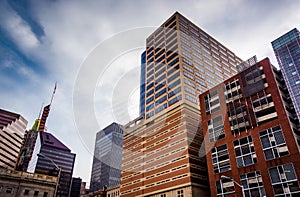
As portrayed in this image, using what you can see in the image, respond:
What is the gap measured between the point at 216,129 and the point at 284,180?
64.0ft

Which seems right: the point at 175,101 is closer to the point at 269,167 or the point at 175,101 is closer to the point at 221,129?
the point at 221,129

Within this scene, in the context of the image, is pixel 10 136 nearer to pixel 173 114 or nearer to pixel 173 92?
pixel 173 92

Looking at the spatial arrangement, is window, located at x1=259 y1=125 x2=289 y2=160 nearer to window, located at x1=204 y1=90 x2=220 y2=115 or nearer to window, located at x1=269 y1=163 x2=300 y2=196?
window, located at x1=269 y1=163 x2=300 y2=196

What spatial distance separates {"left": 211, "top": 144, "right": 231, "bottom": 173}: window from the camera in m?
54.4

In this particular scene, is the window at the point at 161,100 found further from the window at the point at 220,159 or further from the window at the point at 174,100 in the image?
the window at the point at 220,159

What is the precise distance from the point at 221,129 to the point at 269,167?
14.8 m

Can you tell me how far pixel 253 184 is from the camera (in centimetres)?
4750

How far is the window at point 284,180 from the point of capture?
42000 millimetres

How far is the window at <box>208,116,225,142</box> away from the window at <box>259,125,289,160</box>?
1032 centimetres

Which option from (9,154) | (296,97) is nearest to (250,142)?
(296,97)

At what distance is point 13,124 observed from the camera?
156000 mm

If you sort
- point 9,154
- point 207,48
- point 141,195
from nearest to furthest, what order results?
point 141,195 < point 207,48 < point 9,154

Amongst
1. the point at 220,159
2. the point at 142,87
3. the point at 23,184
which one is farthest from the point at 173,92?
the point at 23,184

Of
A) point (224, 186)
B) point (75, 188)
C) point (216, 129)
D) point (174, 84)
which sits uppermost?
point (174, 84)
